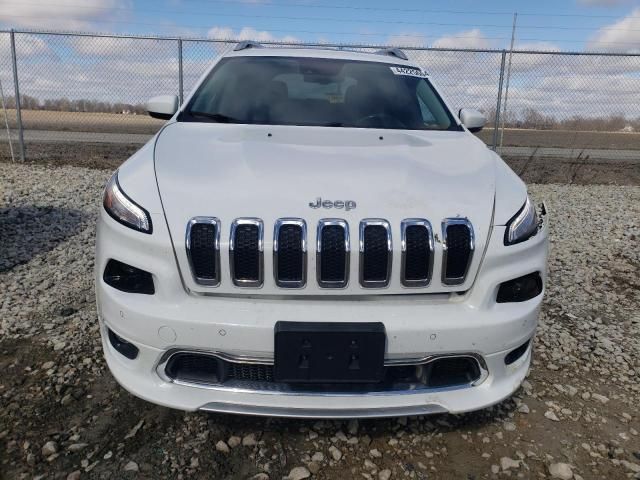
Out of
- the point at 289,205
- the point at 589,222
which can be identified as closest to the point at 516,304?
the point at 289,205

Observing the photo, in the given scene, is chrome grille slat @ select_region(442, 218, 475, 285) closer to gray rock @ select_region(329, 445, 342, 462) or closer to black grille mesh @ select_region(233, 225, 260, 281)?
black grille mesh @ select_region(233, 225, 260, 281)

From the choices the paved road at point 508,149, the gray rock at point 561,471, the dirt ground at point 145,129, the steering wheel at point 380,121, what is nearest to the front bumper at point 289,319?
the gray rock at point 561,471

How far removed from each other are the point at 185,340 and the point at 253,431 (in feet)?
2.24

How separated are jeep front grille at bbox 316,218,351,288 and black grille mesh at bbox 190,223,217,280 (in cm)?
40

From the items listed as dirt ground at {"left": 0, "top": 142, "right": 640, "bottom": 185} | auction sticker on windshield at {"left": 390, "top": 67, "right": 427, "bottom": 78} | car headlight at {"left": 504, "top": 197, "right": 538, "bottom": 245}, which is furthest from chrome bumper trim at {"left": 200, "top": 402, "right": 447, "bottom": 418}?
dirt ground at {"left": 0, "top": 142, "right": 640, "bottom": 185}

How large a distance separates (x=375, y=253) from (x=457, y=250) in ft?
1.08

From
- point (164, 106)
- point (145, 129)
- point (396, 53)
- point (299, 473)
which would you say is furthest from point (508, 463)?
point (145, 129)

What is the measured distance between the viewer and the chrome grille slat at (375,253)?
1986 millimetres

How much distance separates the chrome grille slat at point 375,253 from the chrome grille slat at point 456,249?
0.22 meters

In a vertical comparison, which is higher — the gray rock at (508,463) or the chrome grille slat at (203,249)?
the chrome grille slat at (203,249)

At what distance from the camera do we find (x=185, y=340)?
196cm

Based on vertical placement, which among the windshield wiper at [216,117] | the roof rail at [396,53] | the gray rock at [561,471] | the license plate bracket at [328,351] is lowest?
the gray rock at [561,471]

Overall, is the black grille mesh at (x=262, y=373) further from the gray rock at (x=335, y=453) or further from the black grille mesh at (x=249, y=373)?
the gray rock at (x=335, y=453)

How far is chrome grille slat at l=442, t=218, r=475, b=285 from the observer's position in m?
2.04
